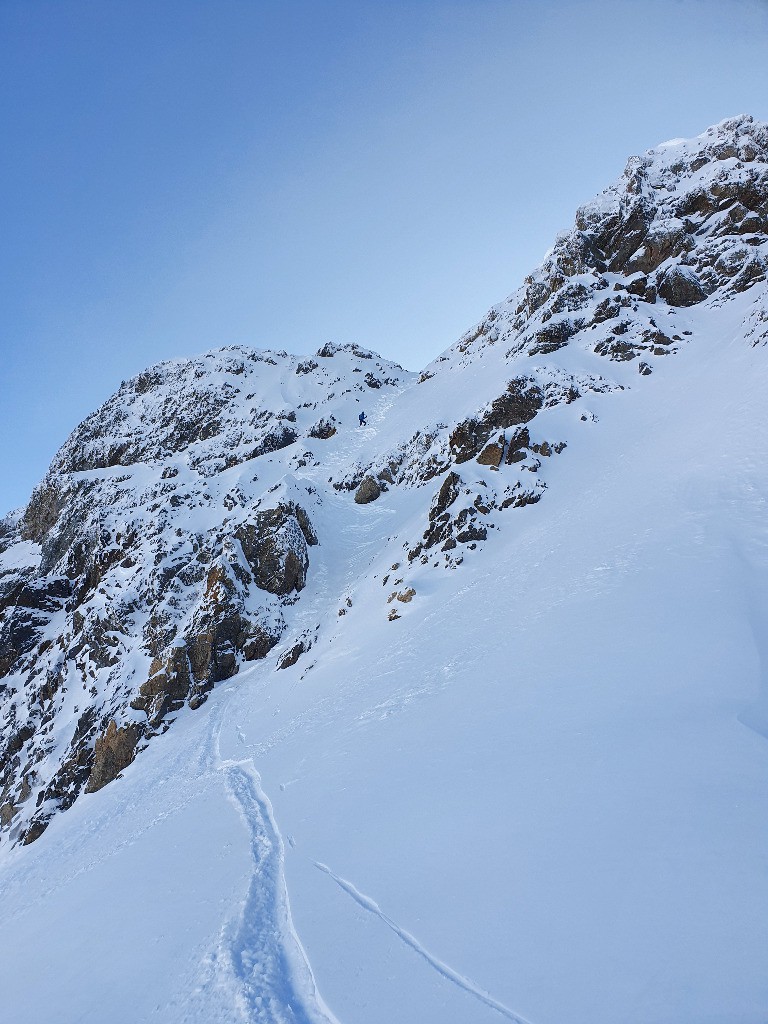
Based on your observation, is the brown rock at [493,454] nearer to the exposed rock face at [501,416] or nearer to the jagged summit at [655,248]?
the exposed rock face at [501,416]

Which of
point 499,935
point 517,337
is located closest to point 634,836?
point 499,935

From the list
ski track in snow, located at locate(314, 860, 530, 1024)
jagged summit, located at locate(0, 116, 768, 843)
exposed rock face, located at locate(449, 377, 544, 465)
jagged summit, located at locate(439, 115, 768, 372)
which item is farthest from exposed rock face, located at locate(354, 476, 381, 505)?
ski track in snow, located at locate(314, 860, 530, 1024)

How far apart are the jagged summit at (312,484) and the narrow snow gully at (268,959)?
553 inches

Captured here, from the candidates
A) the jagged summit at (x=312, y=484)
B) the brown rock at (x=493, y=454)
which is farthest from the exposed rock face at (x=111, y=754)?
the brown rock at (x=493, y=454)

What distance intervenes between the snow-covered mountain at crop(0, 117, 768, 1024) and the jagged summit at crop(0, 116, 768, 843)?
11.3 inches

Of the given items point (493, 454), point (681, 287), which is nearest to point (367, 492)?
point (493, 454)

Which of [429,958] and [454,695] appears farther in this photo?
[454,695]

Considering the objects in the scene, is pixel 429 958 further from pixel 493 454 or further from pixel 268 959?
pixel 493 454

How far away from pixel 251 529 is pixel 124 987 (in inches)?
1113

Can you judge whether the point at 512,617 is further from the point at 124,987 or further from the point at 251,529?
the point at 251,529

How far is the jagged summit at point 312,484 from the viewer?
27.0 meters

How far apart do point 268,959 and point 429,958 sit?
7.73 ft

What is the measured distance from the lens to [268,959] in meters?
5.94

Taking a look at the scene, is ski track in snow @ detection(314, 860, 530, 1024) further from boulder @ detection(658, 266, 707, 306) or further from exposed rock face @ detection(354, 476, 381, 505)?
boulder @ detection(658, 266, 707, 306)
